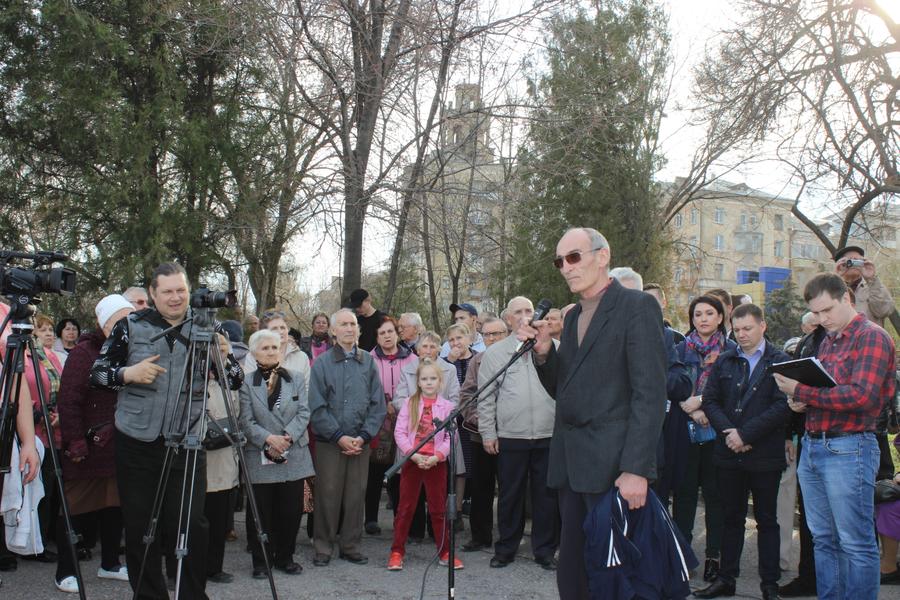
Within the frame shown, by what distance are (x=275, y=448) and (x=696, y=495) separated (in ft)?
11.1

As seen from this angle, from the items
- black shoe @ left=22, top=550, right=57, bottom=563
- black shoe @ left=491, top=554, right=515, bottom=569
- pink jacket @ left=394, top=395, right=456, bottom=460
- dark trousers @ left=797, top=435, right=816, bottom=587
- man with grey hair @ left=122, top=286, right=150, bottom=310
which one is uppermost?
man with grey hair @ left=122, top=286, right=150, bottom=310

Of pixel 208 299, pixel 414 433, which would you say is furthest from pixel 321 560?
pixel 208 299

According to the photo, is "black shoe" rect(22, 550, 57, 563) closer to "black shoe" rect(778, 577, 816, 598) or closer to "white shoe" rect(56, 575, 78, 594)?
"white shoe" rect(56, 575, 78, 594)

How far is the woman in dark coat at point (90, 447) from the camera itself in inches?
218

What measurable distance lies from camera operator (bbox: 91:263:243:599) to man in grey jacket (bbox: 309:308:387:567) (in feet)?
6.37

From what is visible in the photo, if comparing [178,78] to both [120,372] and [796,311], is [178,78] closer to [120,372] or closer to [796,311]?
[120,372]

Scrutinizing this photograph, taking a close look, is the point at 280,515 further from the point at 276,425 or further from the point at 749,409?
the point at 749,409

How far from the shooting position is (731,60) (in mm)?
13125

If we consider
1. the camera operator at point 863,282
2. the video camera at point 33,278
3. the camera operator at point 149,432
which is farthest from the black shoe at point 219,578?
the camera operator at point 863,282

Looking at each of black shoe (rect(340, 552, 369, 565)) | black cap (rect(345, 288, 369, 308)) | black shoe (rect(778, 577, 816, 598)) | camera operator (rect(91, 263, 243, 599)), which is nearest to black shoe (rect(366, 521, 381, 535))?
black shoe (rect(340, 552, 369, 565))

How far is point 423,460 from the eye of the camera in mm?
6371

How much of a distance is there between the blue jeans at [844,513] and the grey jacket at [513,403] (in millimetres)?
2206

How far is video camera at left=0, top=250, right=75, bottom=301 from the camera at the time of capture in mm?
3986

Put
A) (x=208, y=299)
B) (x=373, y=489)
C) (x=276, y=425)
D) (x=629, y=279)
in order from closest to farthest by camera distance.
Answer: (x=208, y=299) → (x=629, y=279) → (x=276, y=425) → (x=373, y=489)
